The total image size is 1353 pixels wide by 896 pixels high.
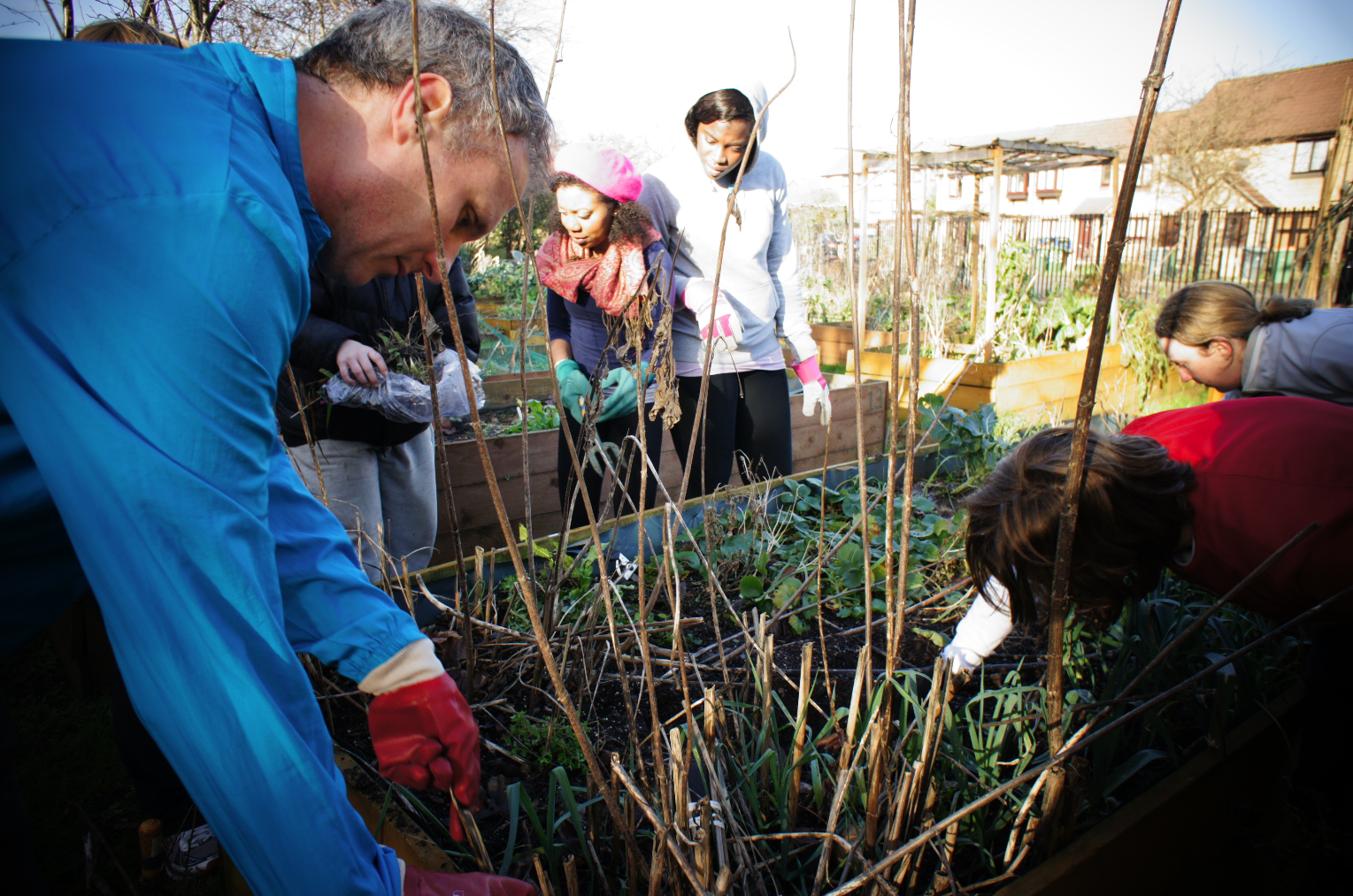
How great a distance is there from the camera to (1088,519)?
1.43m

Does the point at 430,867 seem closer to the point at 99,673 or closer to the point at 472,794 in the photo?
the point at 472,794

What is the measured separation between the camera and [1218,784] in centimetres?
143

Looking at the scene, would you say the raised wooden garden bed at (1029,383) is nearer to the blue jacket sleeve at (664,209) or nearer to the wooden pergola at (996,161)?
the wooden pergola at (996,161)

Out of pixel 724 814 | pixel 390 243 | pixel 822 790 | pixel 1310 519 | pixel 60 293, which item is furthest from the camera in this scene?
pixel 1310 519

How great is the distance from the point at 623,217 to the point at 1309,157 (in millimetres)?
34606

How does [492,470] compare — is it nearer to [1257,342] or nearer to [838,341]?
[1257,342]

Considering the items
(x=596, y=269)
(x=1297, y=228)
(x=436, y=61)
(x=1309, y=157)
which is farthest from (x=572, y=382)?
(x=1309, y=157)

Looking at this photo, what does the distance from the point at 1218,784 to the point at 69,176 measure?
2030 millimetres

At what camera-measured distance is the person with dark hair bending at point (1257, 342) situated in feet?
8.14

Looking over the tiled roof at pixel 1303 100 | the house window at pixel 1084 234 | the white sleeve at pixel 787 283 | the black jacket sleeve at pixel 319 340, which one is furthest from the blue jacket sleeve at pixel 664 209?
the tiled roof at pixel 1303 100

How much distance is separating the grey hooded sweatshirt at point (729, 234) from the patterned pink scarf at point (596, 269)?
28 centimetres

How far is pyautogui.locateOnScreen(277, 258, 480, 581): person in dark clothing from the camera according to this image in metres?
1.90

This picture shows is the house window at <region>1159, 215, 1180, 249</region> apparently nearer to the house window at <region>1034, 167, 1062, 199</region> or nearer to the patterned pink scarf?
the house window at <region>1034, 167, 1062, 199</region>

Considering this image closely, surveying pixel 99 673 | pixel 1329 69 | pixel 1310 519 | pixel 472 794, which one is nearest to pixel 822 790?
pixel 472 794
